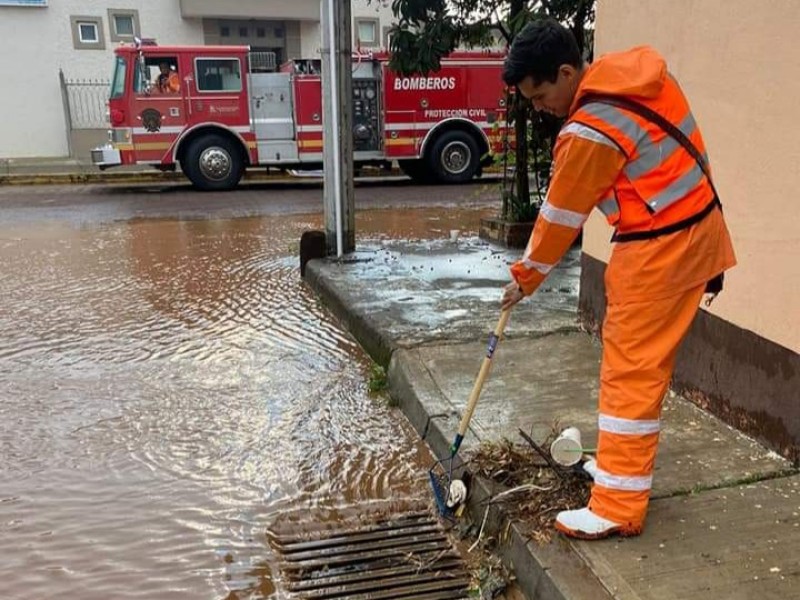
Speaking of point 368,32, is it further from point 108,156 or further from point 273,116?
point 108,156

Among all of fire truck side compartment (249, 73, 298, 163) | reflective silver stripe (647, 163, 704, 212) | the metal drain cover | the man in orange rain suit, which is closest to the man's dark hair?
the man in orange rain suit

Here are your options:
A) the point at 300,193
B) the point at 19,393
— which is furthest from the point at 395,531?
the point at 300,193

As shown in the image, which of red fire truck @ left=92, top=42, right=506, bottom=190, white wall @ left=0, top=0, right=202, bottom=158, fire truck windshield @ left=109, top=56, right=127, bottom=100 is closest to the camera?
fire truck windshield @ left=109, top=56, right=127, bottom=100

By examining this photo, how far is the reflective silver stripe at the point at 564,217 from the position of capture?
7.47 feet

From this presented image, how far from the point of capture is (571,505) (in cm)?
254

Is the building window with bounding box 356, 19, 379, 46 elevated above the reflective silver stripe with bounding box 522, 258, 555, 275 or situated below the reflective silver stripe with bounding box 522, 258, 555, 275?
above

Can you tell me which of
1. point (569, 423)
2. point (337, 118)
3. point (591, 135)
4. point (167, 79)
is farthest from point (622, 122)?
point (167, 79)

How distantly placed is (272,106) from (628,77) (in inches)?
466

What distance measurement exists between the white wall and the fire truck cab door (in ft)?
23.1

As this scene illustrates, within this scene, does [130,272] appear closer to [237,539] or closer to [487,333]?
[487,333]

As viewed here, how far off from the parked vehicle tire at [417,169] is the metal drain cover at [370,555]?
12.2 m

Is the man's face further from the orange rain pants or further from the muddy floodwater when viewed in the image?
the muddy floodwater

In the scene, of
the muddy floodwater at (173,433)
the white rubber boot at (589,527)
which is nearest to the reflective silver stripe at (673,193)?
the white rubber boot at (589,527)

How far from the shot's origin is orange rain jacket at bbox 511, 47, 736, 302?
216 cm
